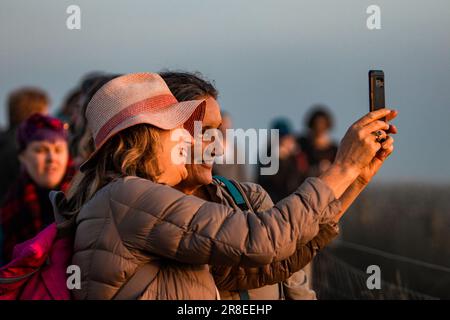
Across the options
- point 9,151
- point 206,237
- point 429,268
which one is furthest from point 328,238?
point 9,151

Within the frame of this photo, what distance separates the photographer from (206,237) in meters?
3.80

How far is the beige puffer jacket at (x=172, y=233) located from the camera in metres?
3.81

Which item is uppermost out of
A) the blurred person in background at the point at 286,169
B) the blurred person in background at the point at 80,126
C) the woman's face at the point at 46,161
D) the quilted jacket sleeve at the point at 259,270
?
the blurred person in background at the point at 80,126

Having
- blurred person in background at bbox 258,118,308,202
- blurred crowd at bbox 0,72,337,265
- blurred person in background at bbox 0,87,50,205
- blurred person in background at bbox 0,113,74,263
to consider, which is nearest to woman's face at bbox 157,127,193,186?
blurred crowd at bbox 0,72,337,265

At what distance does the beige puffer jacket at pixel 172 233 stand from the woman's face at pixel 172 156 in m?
0.22

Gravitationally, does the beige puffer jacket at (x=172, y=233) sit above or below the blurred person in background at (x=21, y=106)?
below

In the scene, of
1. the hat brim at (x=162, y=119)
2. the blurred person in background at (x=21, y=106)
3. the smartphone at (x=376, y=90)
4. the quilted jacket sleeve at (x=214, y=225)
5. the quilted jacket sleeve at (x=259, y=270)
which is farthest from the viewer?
the blurred person in background at (x=21, y=106)

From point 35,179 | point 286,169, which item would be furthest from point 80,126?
point 286,169

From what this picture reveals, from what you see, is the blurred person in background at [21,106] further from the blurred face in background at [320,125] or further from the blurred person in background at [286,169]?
the blurred face in background at [320,125]

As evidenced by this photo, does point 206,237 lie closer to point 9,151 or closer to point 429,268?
point 429,268

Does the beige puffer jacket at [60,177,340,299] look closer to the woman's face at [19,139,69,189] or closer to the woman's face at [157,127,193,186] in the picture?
the woman's face at [157,127,193,186]

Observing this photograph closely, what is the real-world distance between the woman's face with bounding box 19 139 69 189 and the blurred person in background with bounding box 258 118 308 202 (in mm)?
3483

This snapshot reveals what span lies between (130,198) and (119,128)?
0.35 m

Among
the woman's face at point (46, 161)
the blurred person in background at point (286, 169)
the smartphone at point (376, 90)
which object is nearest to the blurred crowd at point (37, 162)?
the woman's face at point (46, 161)
